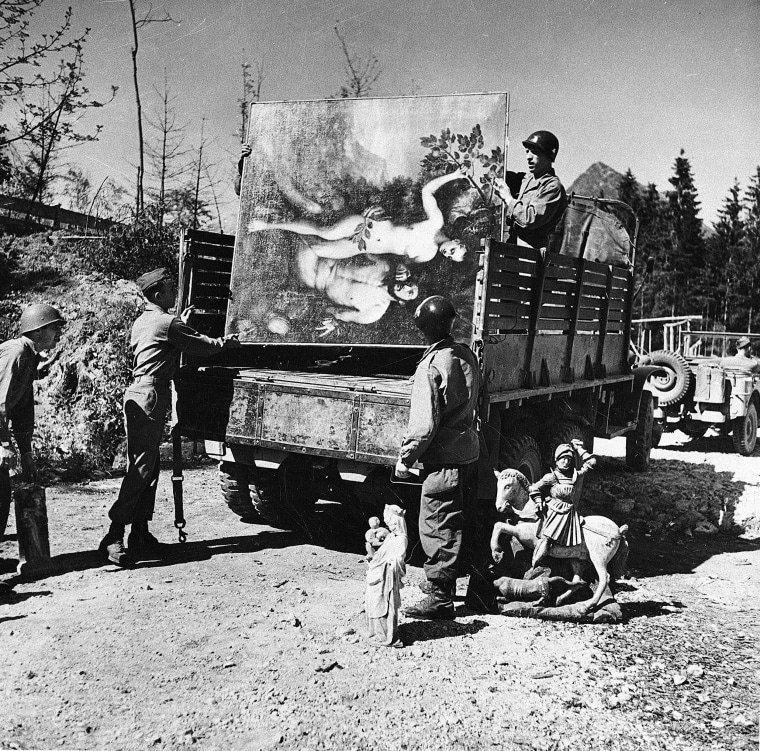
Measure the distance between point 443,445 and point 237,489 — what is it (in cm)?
254

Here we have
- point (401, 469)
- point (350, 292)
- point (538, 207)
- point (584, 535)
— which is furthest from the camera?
point (350, 292)

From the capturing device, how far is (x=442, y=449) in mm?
4520

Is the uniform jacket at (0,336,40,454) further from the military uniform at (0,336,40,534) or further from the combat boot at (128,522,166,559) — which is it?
the combat boot at (128,522,166,559)

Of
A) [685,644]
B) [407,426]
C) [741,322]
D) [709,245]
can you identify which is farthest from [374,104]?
[709,245]

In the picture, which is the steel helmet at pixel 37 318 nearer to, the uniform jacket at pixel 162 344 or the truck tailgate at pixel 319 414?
the uniform jacket at pixel 162 344

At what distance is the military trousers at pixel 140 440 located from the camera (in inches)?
212

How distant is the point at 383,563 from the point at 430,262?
2973mm

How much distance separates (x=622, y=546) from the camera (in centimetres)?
476

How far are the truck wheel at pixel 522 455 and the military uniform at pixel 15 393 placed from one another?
3400 mm

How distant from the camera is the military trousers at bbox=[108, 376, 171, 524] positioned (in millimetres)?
5395

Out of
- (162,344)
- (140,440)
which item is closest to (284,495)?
(140,440)

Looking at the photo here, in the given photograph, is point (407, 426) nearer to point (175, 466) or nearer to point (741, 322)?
point (175, 466)

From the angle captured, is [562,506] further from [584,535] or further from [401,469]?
[401,469]

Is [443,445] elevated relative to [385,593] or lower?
elevated
